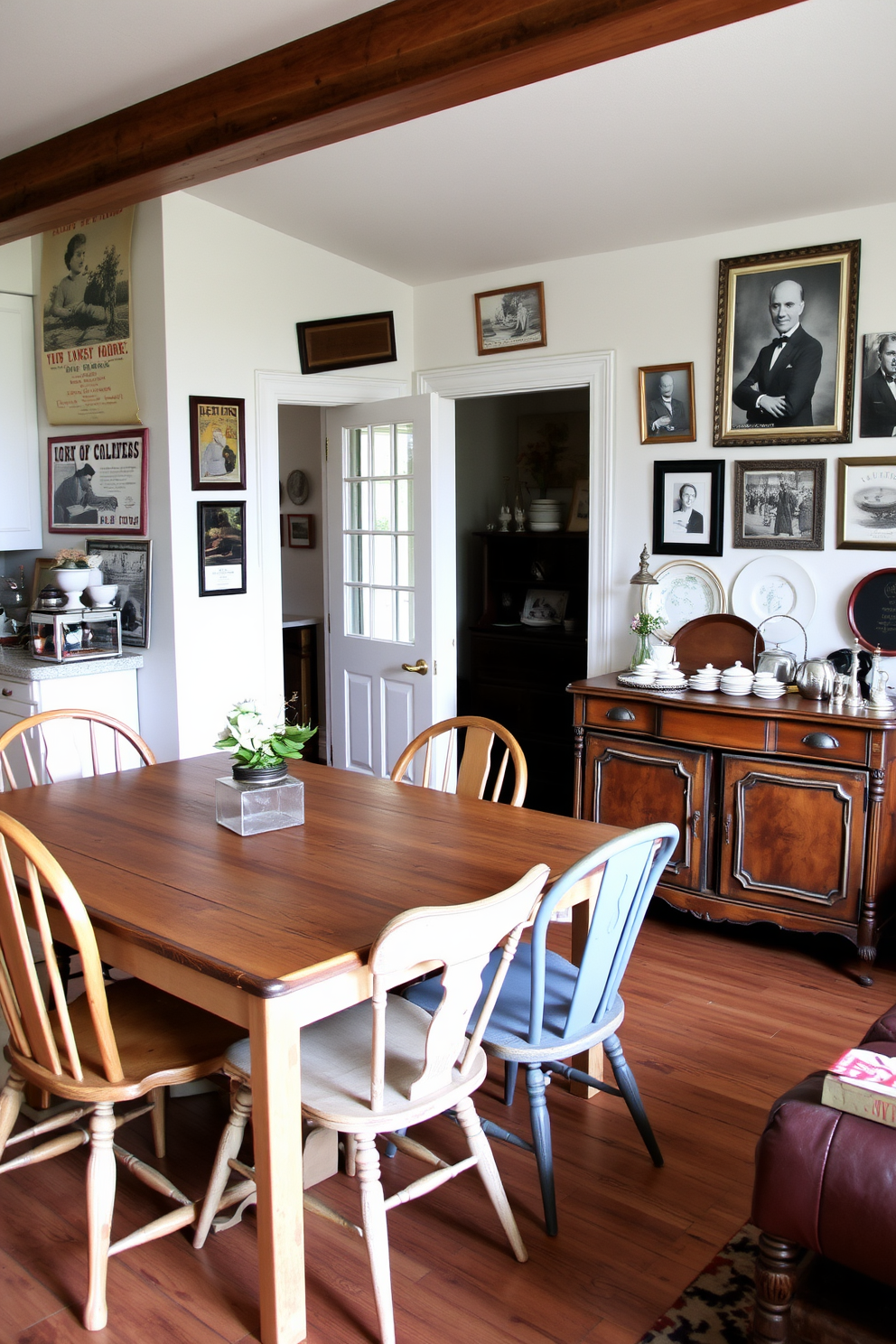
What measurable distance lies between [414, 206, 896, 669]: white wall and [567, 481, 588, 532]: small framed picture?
1.28 m

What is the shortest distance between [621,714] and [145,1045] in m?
2.33

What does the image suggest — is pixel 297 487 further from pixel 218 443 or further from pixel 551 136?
pixel 551 136

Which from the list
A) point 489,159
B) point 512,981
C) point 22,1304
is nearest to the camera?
point 22,1304

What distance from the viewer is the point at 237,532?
4602 mm

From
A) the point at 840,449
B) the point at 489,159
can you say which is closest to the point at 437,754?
the point at 840,449

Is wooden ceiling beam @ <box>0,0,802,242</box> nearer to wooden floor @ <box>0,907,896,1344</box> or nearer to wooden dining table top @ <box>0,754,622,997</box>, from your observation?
wooden dining table top @ <box>0,754,622,997</box>

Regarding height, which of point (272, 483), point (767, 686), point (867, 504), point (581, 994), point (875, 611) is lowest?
point (581, 994)

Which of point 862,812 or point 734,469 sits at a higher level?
point 734,469

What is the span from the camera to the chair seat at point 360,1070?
194cm

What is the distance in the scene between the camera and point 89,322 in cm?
464

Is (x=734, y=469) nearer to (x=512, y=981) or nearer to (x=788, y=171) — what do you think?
(x=788, y=171)

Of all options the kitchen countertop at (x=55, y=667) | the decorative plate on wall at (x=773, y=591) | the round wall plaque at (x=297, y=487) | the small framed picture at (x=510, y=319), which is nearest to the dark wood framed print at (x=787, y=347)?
the decorative plate on wall at (x=773, y=591)

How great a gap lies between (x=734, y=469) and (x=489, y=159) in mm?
1437

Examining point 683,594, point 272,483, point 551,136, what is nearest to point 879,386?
point 683,594
